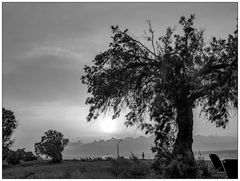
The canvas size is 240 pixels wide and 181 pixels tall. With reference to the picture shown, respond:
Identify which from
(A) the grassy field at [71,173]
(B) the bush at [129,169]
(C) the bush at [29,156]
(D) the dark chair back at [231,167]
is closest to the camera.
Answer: (D) the dark chair back at [231,167]

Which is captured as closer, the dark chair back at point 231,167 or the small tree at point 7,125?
the dark chair back at point 231,167

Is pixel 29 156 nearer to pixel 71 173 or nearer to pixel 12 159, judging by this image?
pixel 12 159

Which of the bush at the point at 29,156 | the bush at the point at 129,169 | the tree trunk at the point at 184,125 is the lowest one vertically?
the bush at the point at 29,156

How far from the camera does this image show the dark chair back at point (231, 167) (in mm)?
12062

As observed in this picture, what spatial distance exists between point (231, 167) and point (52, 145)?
23335mm

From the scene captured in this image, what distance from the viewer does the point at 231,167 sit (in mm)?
12102

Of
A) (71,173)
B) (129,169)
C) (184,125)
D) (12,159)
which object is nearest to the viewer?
(129,169)

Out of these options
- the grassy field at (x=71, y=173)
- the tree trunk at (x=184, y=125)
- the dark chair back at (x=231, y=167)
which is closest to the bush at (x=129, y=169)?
the grassy field at (x=71, y=173)

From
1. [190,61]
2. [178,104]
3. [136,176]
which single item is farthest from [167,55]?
[136,176]

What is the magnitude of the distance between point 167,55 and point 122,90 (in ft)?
10.5

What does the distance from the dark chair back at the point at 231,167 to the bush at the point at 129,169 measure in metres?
2.82

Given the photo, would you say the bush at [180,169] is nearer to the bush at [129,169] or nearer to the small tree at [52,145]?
the bush at [129,169]

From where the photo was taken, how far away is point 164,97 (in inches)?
692

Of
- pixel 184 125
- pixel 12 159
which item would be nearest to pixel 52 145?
pixel 12 159
